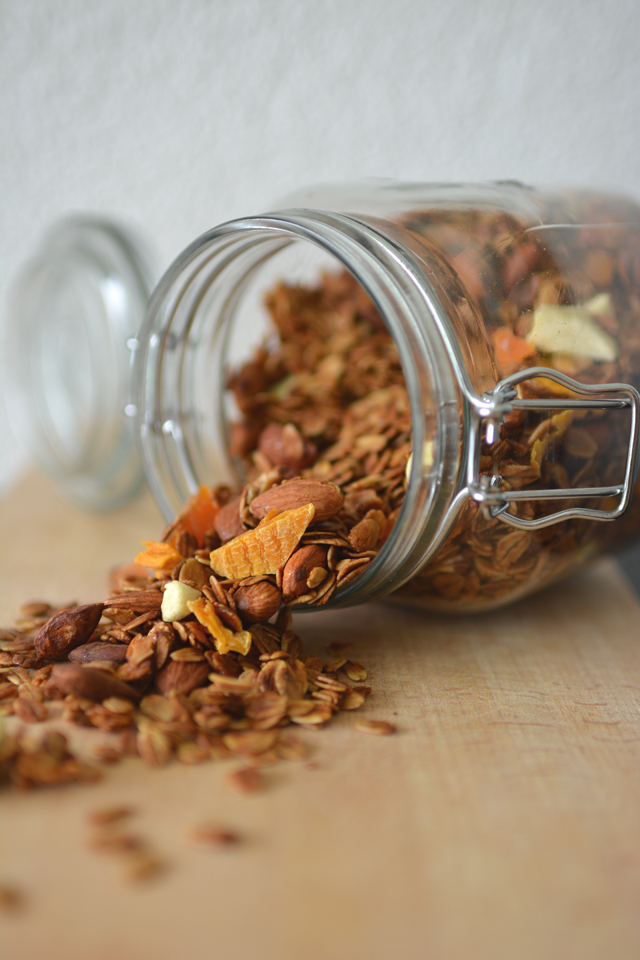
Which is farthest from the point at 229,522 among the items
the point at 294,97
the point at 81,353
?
the point at 294,97

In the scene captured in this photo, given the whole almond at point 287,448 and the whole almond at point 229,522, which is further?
the whole almond at point 287,448

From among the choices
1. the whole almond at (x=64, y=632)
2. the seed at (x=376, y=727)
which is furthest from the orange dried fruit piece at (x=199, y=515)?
the seed at (x=376, y=727)

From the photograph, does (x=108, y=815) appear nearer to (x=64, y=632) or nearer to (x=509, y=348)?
(x=64, y=632)

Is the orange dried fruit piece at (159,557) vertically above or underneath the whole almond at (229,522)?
underneath

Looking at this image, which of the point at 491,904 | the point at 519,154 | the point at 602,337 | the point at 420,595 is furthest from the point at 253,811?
the point at 519,154

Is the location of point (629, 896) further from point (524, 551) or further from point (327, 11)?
point (327, 11)

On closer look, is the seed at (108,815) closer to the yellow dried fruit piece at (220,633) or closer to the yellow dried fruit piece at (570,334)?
the yellow dried fruit piece at (220,633)
